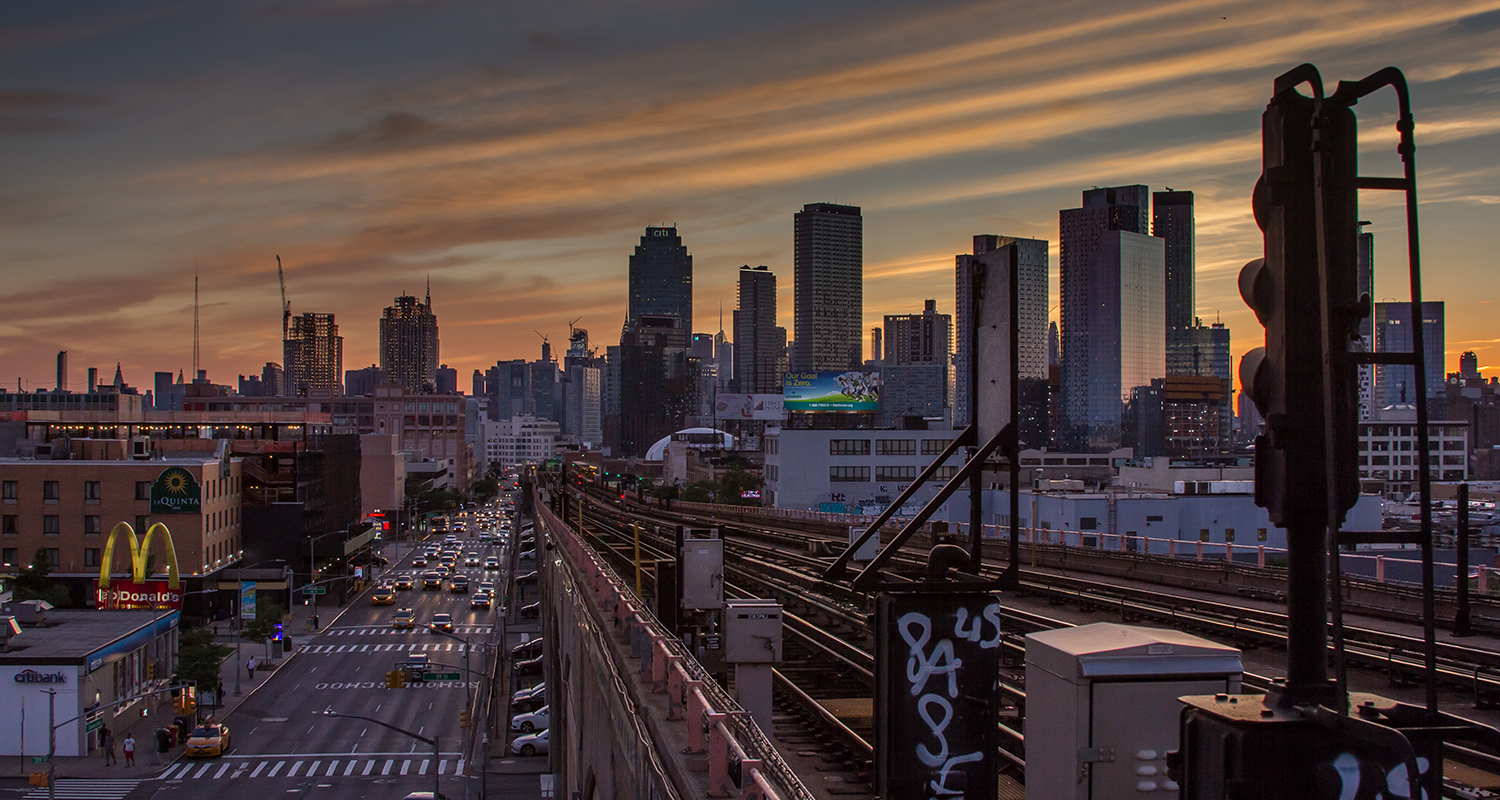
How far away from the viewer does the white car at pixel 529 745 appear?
46.6 meters

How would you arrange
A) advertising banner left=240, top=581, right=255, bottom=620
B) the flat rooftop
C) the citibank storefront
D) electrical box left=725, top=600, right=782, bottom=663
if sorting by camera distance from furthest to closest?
advertising banner left=240, top=581, right=255, bottom=620
the flat rooftop
the citibank storefront
electrical box left=725, top=600, right=782, bottom=663

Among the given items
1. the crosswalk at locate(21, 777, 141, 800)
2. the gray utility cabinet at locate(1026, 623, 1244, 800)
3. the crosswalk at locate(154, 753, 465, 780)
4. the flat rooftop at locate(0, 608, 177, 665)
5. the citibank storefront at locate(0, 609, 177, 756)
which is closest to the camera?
the gray utility cabinet at locate(1026, 623, 1244, 800)

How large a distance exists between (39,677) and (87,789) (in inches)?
257

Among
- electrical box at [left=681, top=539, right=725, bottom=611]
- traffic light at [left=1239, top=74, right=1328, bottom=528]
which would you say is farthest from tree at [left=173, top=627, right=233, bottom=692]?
traffic light at [left=1239, top=74, right=1328, bottom=528]

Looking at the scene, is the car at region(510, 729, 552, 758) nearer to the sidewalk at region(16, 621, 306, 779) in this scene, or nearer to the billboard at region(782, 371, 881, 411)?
the sidewalk at region(16, 621, 306, 779)

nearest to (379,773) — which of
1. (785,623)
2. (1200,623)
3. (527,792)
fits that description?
(527,792)

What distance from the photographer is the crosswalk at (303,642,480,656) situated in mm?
65500

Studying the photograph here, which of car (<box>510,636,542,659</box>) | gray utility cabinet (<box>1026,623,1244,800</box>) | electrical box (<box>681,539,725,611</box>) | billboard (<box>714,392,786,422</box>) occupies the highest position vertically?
billboard (<box>714,392,786,422</box>)

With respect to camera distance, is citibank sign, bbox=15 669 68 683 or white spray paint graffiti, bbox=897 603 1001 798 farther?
citibank sign, bbox=15 669 68 683

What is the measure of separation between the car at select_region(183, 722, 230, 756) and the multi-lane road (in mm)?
402

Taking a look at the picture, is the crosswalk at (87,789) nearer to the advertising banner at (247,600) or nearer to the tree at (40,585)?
the tree at (40,585)

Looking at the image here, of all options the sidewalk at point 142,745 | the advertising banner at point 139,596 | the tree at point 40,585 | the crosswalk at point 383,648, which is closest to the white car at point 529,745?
the sidewalk at point 142,745

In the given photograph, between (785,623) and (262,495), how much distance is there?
71677 mm

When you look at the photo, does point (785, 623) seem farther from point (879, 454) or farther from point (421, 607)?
point (879, 454)
